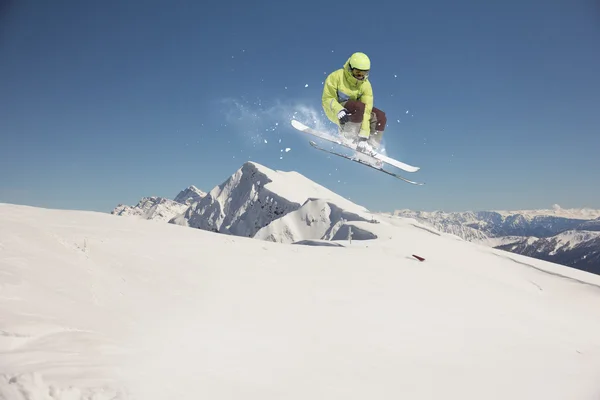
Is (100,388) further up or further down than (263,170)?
further down

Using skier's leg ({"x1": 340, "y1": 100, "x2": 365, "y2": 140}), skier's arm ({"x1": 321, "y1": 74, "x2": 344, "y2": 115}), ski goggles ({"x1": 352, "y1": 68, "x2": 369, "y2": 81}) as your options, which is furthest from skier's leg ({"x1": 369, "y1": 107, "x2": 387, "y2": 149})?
ski goggles ({"x1": 352, "y1": 68, "x2": 369, "y2": 81})

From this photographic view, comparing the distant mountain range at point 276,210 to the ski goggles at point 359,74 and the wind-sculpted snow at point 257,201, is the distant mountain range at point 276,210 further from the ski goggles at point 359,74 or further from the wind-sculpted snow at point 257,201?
the ski goggles at point 359,74

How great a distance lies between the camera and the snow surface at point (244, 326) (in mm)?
4480

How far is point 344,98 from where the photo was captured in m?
12.0

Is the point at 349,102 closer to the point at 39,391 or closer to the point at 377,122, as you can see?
the point at 377,122

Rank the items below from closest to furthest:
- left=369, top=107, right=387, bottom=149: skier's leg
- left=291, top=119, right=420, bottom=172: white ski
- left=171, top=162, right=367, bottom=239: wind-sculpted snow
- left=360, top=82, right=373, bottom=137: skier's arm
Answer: left=360, top=82, right=373, bottom=137: skier's arm, left=369, top=107, right=387, bottom=149: skier's leg, left=291, top=119, right=420, bottom=172: white ski, left=171, top=162, right=367, bottom=239: wind-sculpted snow

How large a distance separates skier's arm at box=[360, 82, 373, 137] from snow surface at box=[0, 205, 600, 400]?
4.42m

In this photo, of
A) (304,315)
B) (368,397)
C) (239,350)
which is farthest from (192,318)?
(368,397)

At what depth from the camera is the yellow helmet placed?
33.0ft

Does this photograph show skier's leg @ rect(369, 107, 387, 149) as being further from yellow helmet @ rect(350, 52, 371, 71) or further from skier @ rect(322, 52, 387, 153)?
yellow helmet @ rect(350, 52, 371, 71)

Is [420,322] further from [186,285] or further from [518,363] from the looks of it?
[186,285]

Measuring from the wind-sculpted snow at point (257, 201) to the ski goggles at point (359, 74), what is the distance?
153 ft

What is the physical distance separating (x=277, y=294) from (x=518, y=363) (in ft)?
16.4

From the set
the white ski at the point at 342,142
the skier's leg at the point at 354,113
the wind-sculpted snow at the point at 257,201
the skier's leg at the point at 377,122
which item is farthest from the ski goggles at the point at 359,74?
the wind-sculpted snow at the point at 257,201
